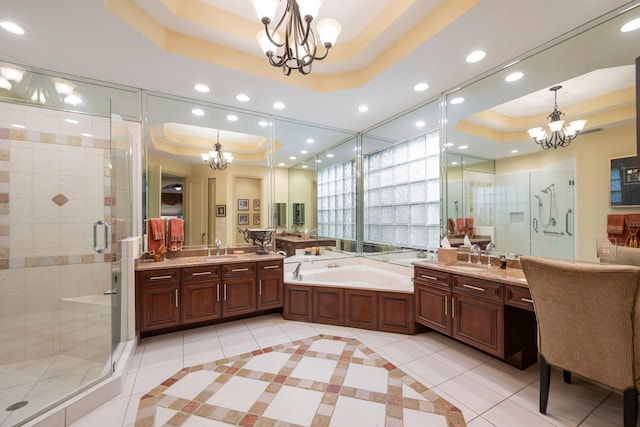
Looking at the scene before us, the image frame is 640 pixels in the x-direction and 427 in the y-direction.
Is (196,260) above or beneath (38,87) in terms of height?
beneath

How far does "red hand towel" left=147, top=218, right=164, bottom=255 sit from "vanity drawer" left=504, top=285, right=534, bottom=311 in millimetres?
3518

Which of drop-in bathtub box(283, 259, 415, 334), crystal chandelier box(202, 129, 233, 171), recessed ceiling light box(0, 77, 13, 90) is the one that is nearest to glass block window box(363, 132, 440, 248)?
drop-in bathtub box(283, 259, 415, 334)

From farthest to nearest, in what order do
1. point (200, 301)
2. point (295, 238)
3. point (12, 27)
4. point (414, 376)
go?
point (295, 238) < point (200, 301) < point (414, 376) < point (12, 27)

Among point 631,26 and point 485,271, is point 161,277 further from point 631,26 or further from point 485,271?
point 631,26

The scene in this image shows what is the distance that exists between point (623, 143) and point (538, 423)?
2.07 m

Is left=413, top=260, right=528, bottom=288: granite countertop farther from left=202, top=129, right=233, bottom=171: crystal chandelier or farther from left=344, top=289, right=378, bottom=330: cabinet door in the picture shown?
left=202, top=129, right=233, bottom=171: crystal chandelier

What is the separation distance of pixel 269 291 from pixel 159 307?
1.19 metres

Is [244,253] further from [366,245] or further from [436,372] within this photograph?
[436,372]

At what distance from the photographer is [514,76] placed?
8.23ft

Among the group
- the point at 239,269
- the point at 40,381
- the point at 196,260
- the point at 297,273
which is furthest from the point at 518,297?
the point at 40,381

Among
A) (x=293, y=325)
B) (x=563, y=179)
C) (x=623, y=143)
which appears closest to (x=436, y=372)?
(x=293, y=325)

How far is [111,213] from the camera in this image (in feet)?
7.79

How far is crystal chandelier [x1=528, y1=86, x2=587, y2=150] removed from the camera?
7.17 ft

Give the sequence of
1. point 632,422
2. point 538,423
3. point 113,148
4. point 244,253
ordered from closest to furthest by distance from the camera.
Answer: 1. point 632,422
2. point 538,423
3. point 113,148
4. point 244,253
